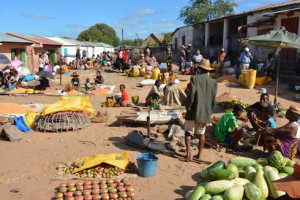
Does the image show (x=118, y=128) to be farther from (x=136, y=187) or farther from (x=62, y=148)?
(x=136, y=187)

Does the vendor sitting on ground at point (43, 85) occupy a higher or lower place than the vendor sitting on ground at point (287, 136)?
higher

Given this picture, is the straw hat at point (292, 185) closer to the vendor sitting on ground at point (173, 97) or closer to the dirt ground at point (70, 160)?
the dirt ground at point (70, 160)

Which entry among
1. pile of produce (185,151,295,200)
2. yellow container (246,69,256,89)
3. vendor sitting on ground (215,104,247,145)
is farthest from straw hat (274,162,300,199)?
yellow container (246,69,256,89)

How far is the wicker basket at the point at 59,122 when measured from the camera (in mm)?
6664

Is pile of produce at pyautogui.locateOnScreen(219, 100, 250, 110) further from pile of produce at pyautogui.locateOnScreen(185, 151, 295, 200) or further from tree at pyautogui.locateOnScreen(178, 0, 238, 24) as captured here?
tree at pyautogui.locateOnScreen(178, 0, 238, 24)

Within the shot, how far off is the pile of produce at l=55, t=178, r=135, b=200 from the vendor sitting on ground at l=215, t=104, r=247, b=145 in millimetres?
2439

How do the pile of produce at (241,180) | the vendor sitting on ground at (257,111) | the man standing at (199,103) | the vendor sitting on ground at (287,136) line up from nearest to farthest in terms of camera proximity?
1. the pile of produce at (241,180)
2. the vendor sitting on ground at (287,136)
3. the man standing at (199,103)
4. the vendor sitting on ground at (257,111)

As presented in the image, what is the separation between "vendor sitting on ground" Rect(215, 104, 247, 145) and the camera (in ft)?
17.9

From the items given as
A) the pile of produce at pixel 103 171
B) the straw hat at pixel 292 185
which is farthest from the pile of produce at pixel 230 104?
the straw hat at pixel 292 185

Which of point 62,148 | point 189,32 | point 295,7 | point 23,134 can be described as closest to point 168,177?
point 62,148

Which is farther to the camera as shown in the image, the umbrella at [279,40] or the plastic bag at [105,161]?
the umbrella at [279,40]

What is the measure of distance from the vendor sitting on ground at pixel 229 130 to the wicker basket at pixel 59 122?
3.25 m

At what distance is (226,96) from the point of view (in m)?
9.34

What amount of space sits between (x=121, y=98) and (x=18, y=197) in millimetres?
5950
